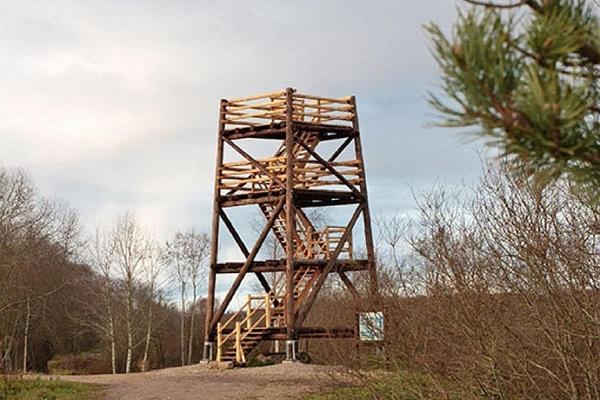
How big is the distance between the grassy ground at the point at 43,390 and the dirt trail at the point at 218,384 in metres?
0.41

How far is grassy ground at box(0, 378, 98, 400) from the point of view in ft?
48.9

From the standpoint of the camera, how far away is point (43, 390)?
15.5m

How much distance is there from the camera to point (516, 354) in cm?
741

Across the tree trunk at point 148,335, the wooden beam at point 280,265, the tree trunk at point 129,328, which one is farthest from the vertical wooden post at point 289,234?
the tree trunk at point 148,335

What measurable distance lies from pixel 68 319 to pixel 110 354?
109 inches

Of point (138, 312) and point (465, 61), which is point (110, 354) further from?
point (465, 61)

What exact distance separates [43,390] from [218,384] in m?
3.36

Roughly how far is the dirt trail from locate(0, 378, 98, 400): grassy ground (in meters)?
0.41

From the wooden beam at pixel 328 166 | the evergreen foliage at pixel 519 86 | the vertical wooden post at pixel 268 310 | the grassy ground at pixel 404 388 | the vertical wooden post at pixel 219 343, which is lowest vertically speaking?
the grassy ground at pixel 404 388

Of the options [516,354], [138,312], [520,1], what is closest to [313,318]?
[138,312]

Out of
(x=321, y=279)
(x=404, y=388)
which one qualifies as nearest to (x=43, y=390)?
(x=321, y=279)

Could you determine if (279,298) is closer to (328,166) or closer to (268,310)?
(268,310)

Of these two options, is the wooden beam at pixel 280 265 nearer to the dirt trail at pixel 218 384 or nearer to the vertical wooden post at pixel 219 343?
the vertical wooden post at pixel 219 343

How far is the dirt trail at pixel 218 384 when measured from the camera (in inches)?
574
